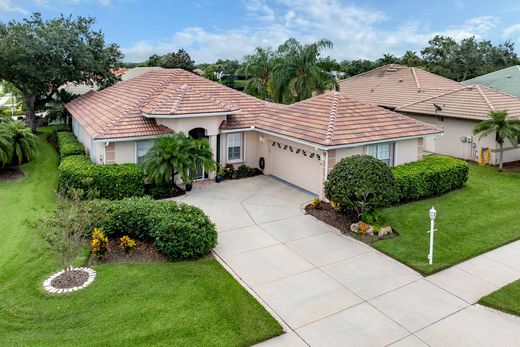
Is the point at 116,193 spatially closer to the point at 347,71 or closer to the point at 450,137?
the point at 450,137

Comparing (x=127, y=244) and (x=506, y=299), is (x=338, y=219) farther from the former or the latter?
(x=127, y=244)

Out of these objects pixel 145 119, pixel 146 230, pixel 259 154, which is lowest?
pixel 146 230

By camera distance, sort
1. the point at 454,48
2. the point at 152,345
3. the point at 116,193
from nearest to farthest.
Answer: the point at 152,345 → the point at 116,193 → the point at 454,48

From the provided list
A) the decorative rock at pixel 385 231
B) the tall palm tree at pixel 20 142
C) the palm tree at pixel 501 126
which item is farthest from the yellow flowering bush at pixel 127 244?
the palm tree at pixel 501 126

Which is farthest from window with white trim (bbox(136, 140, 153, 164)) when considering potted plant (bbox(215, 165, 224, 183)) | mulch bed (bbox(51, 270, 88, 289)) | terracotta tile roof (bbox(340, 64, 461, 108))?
terracotta tile roof (bbox(340, 64, 461, 108))

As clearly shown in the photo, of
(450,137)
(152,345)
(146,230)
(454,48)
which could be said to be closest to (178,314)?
(152,345)

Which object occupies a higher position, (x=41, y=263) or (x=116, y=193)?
(x=116, y=193)
